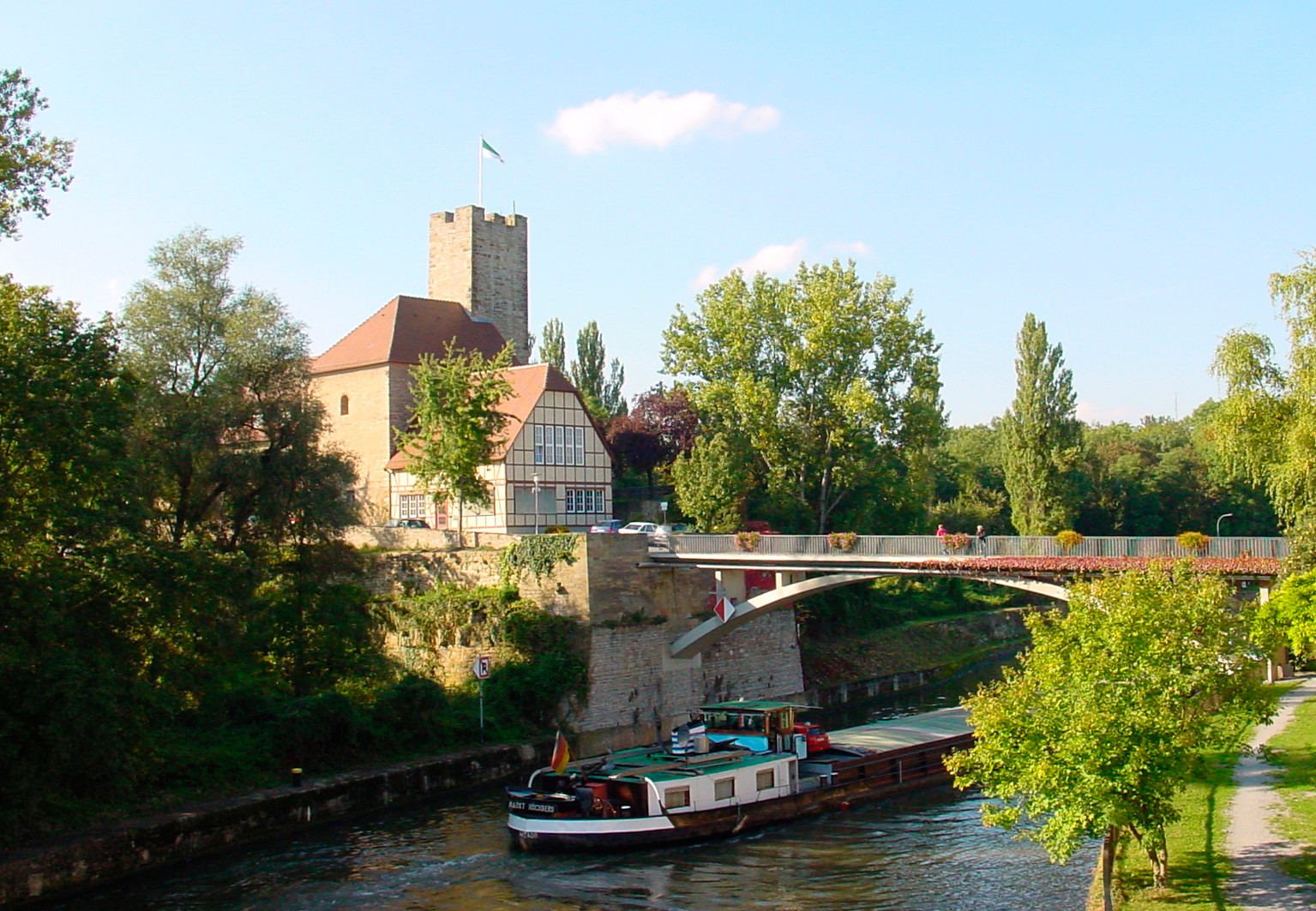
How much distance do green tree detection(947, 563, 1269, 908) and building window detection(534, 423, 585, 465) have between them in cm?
2990

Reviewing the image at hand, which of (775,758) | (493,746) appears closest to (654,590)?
(493,746)

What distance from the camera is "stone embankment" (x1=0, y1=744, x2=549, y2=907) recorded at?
19.1 m

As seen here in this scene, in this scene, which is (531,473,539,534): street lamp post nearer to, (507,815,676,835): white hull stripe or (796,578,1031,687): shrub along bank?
(796,578,1031,687): shrub along bank

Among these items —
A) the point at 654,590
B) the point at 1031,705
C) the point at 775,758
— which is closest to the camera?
the point at 1031,705

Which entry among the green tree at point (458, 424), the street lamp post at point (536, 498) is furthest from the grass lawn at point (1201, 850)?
the street lamp post at point (536, 498)

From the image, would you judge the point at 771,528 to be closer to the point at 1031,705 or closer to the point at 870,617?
the point at 870,617

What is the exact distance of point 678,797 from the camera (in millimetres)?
22688

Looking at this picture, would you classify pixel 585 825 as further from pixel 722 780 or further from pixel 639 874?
pixel 722 780

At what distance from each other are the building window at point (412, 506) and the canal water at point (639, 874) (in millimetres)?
22023

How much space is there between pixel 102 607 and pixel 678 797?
10928 mm

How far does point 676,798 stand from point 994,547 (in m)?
9.26

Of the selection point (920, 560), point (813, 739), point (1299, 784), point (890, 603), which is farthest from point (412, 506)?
point (1299, 784)

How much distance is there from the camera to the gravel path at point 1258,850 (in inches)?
540

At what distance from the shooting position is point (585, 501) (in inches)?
1784
